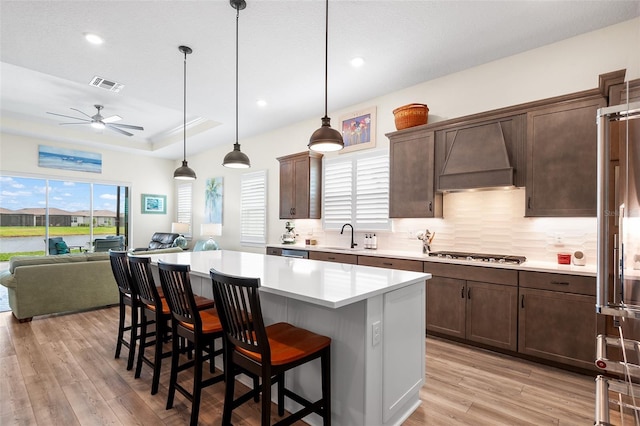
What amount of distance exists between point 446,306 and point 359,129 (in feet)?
9.42

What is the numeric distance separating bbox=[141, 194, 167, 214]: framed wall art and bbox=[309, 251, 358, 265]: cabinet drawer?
6093mm

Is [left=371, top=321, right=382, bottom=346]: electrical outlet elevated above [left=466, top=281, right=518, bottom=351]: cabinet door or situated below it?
above

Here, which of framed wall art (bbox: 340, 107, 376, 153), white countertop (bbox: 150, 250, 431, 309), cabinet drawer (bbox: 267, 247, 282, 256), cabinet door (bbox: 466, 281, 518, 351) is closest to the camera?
white countertop (bbox: 150, 250, 431, 309)

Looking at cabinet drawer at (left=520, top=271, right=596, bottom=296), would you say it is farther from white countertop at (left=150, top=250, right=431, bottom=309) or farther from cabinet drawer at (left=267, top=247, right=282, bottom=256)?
cabinet drawer at (left=267, top=247, right=282, bottom=256)

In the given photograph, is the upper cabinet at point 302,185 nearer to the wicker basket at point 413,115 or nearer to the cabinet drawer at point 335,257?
the cabinet drawer at point 335,257

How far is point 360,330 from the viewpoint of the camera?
1806mm

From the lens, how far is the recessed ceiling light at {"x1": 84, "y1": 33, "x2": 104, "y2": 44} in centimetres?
315

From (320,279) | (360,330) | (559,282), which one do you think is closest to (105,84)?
(320,279)

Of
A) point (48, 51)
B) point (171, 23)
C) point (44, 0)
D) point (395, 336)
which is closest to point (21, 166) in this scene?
point (48, 51)

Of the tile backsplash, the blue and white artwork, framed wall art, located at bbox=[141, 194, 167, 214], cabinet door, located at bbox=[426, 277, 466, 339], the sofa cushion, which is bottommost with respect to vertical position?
cabinet door, located at bbox=[426, 277, 466, 339]

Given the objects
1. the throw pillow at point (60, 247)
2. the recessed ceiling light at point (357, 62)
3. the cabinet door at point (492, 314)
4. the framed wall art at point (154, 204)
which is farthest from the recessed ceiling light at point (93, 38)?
the framed wall art at point (154, 204)

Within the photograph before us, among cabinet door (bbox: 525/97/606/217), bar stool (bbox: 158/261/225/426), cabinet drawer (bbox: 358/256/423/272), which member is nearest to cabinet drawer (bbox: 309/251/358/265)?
cabinet drawer (bbox: 358/256/423/272)

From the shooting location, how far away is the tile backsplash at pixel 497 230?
10.2 feet

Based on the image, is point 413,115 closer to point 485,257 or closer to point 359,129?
point 359,129
